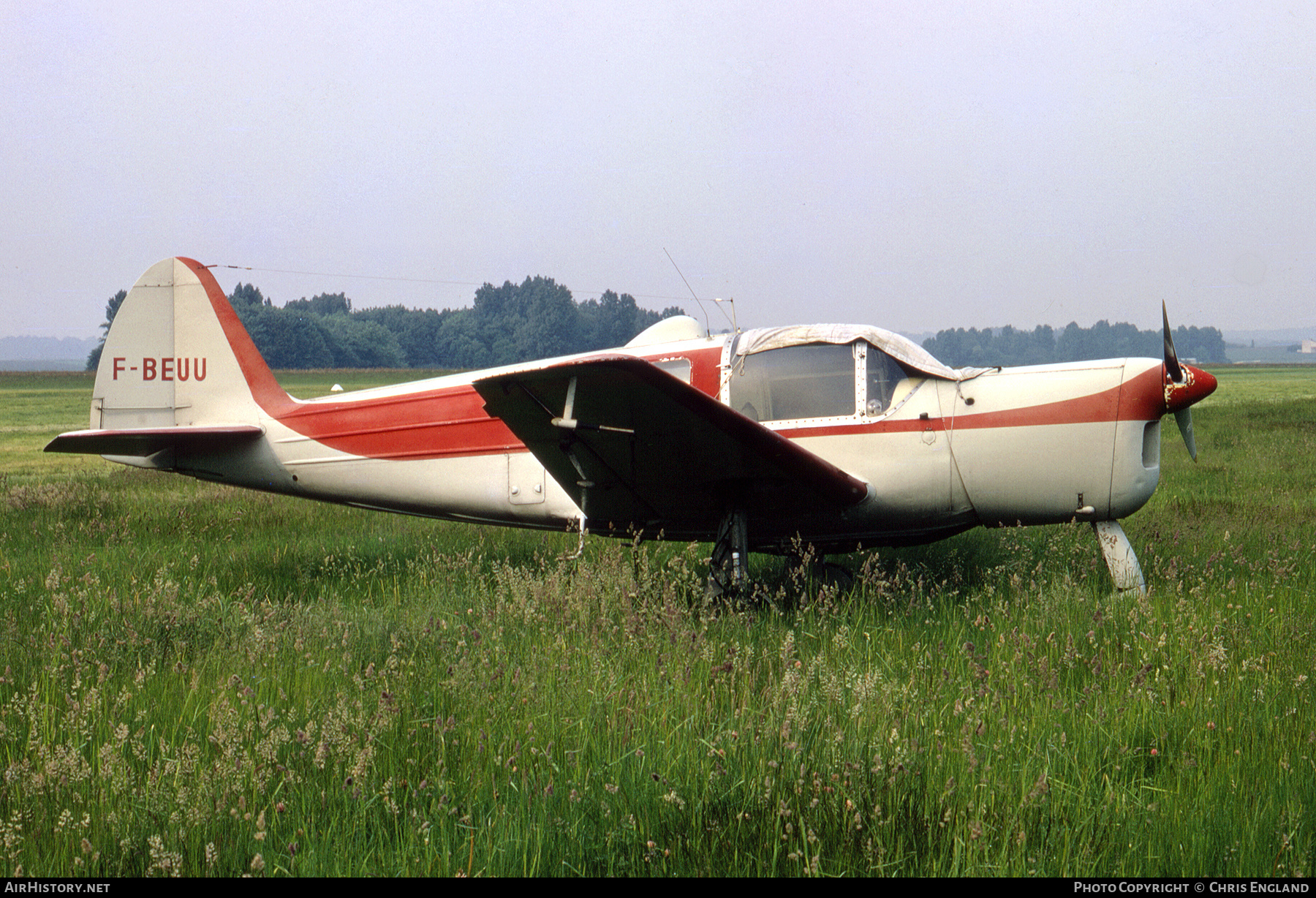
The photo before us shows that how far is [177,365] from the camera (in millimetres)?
7148

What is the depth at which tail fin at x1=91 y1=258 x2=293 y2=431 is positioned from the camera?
7031mm

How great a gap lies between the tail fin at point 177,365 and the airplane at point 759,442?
0.45m

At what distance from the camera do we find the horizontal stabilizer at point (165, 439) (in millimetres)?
6375

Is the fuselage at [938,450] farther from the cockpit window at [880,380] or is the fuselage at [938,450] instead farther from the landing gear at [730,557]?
the landing gear at [730,557]

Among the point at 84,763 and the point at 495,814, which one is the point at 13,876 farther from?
the point at 495,814

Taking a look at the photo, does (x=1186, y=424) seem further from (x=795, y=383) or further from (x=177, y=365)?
(x=177, y=365)

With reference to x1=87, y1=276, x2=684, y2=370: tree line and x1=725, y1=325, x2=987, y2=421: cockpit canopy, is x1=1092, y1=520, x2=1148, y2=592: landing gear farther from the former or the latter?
x1=87, y1=276, x2=684, y2=370: tree line

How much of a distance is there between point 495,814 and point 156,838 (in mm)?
883

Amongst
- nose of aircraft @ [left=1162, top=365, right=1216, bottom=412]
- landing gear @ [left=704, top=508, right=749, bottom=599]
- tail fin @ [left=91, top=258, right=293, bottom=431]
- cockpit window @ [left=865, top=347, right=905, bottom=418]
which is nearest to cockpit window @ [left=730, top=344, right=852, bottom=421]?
cockpit window @ [left=865, top=347, right=905, bottom=418]

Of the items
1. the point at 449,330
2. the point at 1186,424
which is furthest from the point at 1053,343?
the point at 1186,424

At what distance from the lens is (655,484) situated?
5.32 m

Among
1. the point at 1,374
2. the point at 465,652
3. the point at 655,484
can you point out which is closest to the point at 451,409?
the point at 655,484

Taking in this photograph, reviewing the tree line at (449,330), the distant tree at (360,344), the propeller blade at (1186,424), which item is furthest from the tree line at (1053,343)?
the propeller blade at (1186,424)
